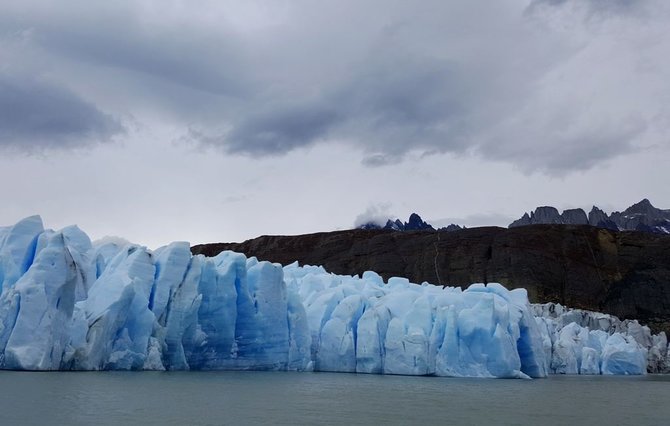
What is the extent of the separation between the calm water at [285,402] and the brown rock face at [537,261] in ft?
171

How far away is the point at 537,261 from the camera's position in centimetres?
7456

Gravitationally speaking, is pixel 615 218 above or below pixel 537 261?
above

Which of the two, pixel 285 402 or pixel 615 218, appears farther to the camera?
pixel 615 218

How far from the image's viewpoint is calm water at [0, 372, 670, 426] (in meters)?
12.6

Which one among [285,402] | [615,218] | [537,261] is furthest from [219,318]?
[615,218]

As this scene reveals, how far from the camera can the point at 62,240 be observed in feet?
69.3

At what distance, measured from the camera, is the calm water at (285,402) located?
12.6 metres

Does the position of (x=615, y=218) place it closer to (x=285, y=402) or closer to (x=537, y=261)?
(x=537, y=261)

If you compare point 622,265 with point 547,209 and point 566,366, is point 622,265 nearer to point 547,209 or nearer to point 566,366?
point 566,366

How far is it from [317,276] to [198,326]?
35.8 ft

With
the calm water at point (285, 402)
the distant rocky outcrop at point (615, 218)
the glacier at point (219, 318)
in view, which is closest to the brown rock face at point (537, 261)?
the distant rocky outcrop at point (615, 218)

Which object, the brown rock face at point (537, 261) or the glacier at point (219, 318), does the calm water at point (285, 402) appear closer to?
the glacier at point (219, 318)

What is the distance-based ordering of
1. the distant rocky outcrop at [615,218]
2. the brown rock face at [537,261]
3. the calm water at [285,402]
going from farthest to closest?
the distant rocky outcrop at [615,218], the brown rock face at [537,261], the calm water at [285,402]

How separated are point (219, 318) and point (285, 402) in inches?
360
